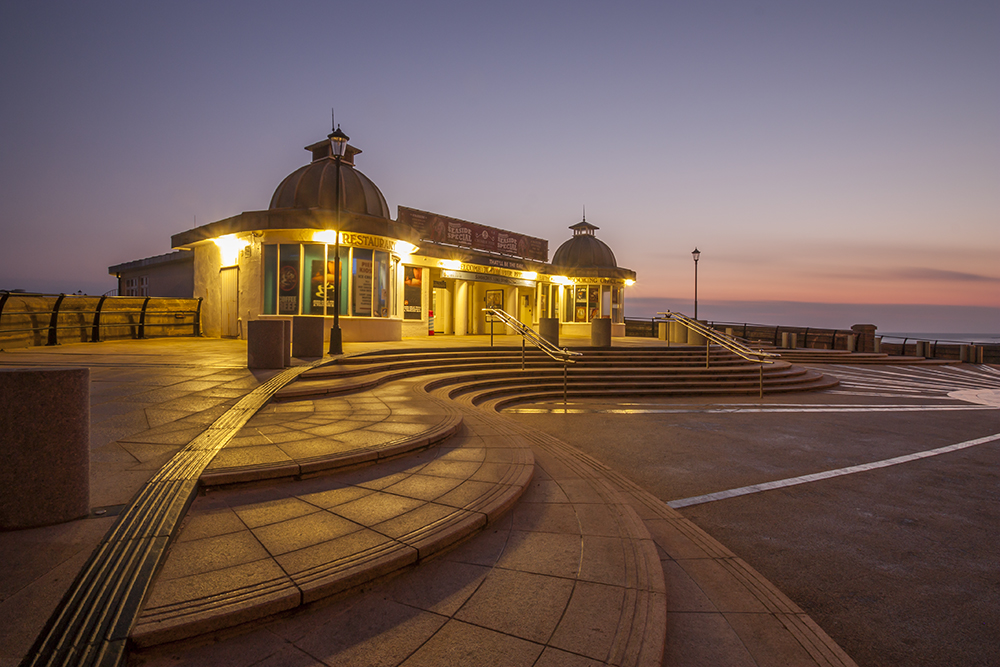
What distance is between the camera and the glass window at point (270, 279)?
15633 millimetres

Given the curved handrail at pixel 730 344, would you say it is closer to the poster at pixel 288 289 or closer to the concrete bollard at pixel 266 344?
the concrete bollard at pixel 266 344

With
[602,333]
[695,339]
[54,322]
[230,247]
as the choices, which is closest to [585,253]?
[695,339]

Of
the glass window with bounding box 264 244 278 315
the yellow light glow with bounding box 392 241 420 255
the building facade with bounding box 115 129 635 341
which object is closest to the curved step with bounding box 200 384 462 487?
the building facade with bounding box 115 129 635 341

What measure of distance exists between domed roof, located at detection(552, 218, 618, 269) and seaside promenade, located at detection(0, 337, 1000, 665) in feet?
73.3

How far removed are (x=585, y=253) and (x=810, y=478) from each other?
79.2 feet

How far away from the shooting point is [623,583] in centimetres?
285

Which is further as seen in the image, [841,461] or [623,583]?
[841,461]

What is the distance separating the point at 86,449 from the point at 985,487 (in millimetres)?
8301

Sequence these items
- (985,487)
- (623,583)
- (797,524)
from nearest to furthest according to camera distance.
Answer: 1. (623,583)
2. (797,524)
3. (985,487)

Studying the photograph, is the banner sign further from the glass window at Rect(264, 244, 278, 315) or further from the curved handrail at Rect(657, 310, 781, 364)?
the curved handrail at Rect(657, 310, 781, 364)

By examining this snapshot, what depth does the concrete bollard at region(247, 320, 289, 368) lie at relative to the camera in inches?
373

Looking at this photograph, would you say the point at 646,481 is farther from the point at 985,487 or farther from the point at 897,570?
the point at 985,487

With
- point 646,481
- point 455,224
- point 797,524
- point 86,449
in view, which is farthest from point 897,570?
point 455,224

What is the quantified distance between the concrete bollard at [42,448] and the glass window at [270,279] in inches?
530
